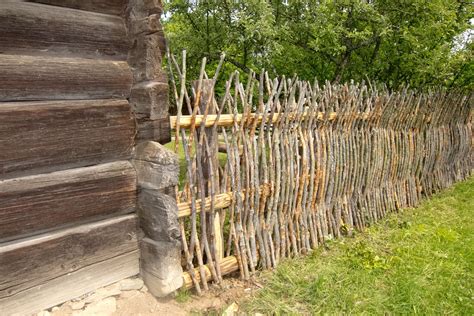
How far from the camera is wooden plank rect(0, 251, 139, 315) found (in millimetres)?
2127

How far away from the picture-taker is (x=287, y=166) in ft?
12.3

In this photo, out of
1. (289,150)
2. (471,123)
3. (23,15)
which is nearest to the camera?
(23,15)

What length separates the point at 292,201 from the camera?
3848 millimetres

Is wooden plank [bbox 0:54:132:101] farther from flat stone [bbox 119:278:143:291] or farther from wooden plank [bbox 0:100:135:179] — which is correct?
flat stone [bbox 119:278:143:291]

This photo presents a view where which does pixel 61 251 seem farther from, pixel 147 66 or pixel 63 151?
pixel 147 66

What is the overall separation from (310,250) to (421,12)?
695cm

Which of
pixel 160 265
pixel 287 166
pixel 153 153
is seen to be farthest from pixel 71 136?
pixel 287 166

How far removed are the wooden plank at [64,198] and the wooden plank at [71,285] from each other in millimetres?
317

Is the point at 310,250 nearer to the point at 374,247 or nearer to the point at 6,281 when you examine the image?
the point at 374,247

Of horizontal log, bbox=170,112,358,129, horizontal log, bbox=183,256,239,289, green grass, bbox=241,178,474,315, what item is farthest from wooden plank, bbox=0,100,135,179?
green grass, bbox=241,178,474,315

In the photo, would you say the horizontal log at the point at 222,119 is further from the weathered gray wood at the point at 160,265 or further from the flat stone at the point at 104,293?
the flat stone at the point at 104,293

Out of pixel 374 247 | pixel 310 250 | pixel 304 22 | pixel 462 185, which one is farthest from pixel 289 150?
pixel 304 22

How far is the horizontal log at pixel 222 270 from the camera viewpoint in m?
2.95

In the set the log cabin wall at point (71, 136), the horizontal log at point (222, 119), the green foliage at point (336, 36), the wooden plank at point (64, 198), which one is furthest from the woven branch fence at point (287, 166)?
the green foliage at point (336, 36)
